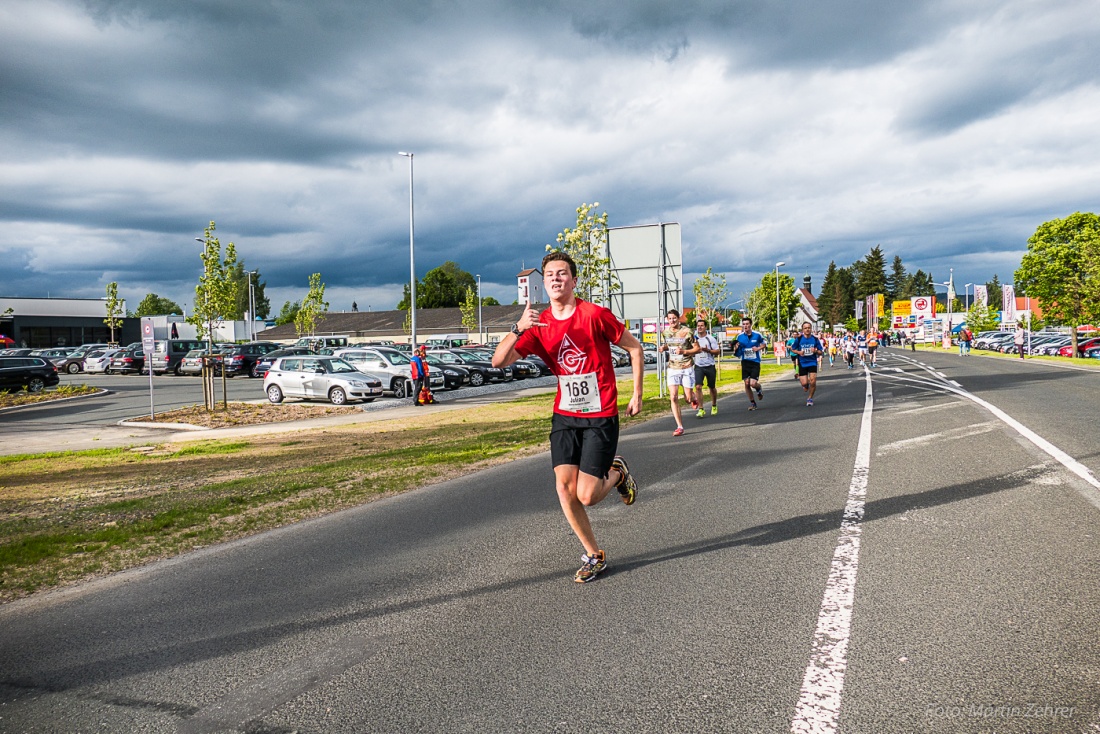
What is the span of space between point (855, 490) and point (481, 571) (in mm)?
3984

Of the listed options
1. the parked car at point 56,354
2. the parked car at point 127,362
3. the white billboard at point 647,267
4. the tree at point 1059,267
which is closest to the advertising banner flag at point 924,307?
the tree at point 1059,267

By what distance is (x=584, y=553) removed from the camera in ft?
17.5

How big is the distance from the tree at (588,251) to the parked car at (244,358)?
A: 21.7 metres

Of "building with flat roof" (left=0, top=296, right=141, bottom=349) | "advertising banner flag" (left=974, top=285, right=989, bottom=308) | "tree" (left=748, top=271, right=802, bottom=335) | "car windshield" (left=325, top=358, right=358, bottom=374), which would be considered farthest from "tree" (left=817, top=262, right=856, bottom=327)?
"car windshield" (left=325, top=358, right=358, bottom=374)

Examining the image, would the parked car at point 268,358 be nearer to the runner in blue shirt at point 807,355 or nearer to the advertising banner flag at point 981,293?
the runner in blue shirt at point 807,355

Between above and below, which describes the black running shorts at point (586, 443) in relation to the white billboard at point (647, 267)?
below

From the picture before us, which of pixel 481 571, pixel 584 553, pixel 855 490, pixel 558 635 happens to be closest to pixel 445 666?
pixel 558 635

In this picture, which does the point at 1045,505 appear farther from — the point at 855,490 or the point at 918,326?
the point at 918,326

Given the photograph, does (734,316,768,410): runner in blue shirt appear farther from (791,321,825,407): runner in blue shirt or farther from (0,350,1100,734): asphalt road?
(0,350,1100,734): asphalt road

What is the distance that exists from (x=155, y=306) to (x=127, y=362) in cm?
14480

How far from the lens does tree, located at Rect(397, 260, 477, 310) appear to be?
408 ft

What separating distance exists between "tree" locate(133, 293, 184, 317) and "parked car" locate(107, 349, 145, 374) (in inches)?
5180

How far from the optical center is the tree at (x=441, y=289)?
4899 inches

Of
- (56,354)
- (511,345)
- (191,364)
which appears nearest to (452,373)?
(191,364)
